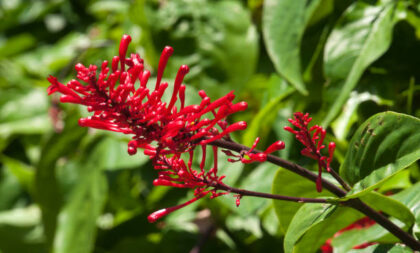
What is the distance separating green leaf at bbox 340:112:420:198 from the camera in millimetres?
591

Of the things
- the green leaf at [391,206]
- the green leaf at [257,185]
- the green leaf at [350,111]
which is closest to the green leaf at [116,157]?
the green leaf at [257,185]

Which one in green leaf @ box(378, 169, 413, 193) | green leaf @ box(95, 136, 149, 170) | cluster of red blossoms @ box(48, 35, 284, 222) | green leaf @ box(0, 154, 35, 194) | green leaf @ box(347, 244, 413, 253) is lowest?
green leaf @ box(0, 154, 35, 194)

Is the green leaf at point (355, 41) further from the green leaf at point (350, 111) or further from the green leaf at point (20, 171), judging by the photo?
the green leaf at point (20, 171)

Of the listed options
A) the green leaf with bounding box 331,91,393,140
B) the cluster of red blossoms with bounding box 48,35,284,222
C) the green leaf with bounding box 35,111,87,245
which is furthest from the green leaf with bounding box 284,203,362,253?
the green leaf with bounding box 35,111,87,245

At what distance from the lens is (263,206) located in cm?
113

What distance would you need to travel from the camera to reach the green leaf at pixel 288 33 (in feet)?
3.19

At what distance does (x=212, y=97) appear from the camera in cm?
133

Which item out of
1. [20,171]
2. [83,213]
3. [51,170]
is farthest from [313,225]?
[20,171]

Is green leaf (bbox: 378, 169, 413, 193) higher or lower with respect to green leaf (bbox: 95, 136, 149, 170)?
higher

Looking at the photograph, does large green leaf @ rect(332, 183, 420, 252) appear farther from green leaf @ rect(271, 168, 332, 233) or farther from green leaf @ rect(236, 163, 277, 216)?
green leaf @ rect(236, 163, 277, 216)

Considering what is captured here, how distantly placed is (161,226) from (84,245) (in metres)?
0.27

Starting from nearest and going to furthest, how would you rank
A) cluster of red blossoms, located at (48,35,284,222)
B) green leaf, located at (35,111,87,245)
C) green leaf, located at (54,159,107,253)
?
1. cluster of red blossoms, located at (48,35,284,222)
2. green leaf, located at (54,159,107,253)
3. green leaf, located at (35,111,87,245)

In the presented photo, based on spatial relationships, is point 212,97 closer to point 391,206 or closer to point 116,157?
point 116,157

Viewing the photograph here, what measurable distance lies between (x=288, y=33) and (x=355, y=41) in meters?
0.13
